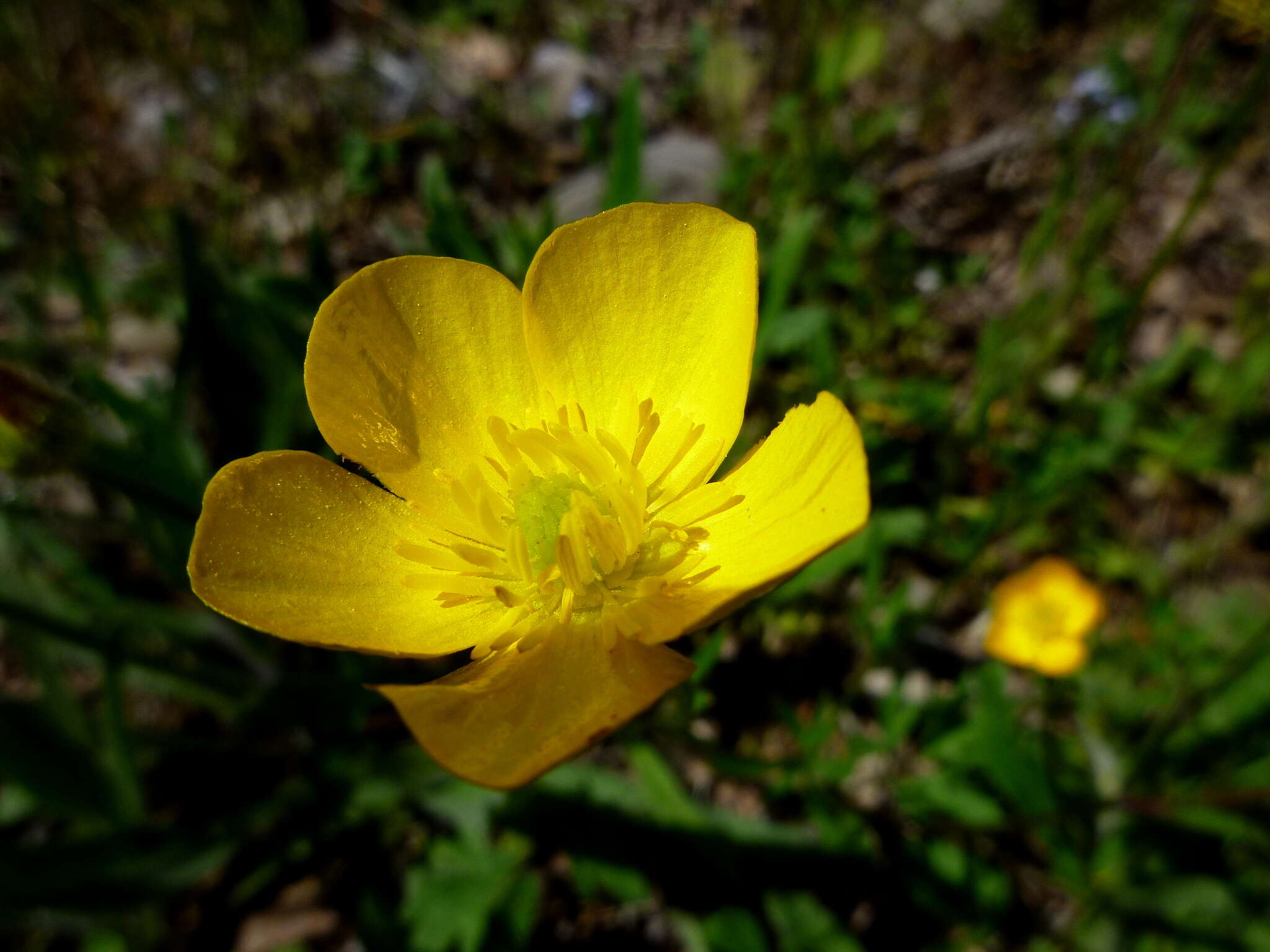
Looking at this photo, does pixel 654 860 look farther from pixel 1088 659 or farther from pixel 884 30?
pixel 884 30

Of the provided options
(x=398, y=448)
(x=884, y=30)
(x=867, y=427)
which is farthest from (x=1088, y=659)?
(x=884, y=30)

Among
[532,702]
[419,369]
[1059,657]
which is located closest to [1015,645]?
[1059,657]

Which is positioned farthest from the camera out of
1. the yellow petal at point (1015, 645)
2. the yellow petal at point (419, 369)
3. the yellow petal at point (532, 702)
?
the yellow petal at point (1015, 645)

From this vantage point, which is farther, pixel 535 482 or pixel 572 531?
pixel 535 482

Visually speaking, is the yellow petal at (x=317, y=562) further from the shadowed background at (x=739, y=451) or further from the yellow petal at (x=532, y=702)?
the shadowed background at (x=739, y=451)

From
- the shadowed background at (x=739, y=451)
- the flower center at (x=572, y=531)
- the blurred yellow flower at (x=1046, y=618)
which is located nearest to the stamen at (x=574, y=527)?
the flower center at (x=572, y=531)

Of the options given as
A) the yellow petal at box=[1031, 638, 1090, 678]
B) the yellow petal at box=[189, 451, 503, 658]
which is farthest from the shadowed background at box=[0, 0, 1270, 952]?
the yellow petal at box=[189, 451, 503, 658]

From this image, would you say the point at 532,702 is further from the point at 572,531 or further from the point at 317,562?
the point at 317,562

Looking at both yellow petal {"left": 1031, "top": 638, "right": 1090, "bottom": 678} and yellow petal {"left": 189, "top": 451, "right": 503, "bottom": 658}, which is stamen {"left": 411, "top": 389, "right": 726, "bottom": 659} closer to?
yellow petal {"left": 189, "top": 451, "right": 503, "bottom": 658}
